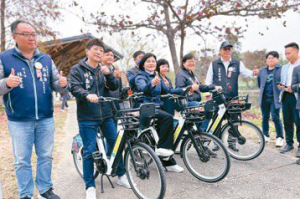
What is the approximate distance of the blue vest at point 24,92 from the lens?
8.27ft

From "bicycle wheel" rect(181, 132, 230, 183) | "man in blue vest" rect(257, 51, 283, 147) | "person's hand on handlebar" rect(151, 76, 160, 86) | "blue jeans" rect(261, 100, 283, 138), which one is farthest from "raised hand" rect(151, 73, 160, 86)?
"blue jeans" rect(261, 100, 283, 138)

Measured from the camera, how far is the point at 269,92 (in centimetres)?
499

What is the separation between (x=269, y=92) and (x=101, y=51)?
3788mm

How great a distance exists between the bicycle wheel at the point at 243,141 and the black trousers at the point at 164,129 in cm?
125

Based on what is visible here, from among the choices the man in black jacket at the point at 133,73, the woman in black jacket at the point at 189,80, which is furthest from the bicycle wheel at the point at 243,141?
the man in black jacket at the point at 133,73

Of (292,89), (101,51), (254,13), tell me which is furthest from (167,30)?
(101,51)

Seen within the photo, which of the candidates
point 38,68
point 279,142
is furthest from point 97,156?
point 279,142

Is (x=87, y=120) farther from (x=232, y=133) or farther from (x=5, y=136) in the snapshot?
(x=5, y=136)

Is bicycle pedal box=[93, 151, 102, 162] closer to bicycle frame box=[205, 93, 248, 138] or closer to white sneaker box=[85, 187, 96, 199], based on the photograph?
white sneaker box=[85, 187, 96, 199]

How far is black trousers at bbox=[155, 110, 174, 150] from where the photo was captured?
3.36 m

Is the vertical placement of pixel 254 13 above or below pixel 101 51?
above

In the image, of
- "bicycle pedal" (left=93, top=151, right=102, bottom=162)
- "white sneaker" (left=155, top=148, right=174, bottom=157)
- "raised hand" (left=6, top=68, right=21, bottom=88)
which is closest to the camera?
"raised hand" (left=6, top=68, right=21, bottom=88)

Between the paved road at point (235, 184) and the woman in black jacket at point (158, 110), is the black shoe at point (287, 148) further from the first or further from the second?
the woman in black jacket at point (158, 110)

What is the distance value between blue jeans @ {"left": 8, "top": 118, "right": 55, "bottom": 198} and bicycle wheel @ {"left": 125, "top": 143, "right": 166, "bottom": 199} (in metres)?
0.97
